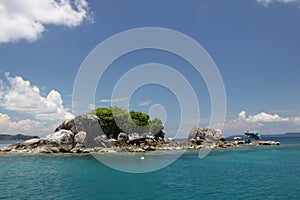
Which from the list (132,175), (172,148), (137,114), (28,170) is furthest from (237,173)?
(137,114)

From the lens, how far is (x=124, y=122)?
108 meters

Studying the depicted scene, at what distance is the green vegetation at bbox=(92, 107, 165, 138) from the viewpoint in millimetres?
103625

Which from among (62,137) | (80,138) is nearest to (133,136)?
(80,138)

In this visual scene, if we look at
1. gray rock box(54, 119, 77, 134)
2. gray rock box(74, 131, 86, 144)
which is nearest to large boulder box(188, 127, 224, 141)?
gray rock box(74, 131, 86, 144)

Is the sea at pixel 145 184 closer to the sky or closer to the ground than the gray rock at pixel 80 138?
closer to the ground

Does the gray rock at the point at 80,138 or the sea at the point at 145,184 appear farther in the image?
the gray rock at the point at 80,138

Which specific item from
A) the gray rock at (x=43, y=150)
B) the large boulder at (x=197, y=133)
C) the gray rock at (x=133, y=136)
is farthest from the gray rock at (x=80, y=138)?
the large boulder at (x=197, y=133)

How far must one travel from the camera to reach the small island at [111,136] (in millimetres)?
88906

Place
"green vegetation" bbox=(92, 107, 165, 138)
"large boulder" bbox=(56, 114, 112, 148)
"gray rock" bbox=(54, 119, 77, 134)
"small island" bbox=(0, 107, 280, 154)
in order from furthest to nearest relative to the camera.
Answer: "green vegetation" bbox=(92, 107, 165, 138) → "gray rock" bbox=(54, 119, 77, 134) → "large boulder" bbox=(56, 114, 112, 148) → "small island" bbox=(0, 107, 280, 154)

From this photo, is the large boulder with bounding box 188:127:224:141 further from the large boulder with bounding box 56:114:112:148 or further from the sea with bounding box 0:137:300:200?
the sea with bounding box 0:137:300:200

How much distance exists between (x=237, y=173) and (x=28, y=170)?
3935 cm

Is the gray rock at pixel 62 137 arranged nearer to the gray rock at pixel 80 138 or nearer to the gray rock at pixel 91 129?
the gray rock at pixel 80 138

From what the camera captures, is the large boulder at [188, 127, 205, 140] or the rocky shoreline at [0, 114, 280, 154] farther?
the large boulder at [188, 127, 205, 140]

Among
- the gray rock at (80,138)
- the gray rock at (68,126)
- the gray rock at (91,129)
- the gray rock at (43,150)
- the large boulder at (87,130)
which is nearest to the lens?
the gray rock at (43,150)
